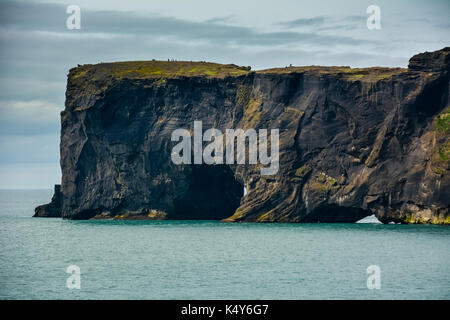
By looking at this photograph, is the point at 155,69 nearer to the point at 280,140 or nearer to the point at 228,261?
the point at 280,140

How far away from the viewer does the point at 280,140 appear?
88.5 meters

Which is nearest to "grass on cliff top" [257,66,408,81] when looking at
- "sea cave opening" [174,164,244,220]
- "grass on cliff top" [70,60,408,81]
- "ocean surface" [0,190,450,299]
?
"grass on cliff top" [70,60,408,81]

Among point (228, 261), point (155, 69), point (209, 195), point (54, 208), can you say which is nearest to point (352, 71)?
point (209, 195)

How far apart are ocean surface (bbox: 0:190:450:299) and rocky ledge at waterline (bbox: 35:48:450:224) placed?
11.9 feet

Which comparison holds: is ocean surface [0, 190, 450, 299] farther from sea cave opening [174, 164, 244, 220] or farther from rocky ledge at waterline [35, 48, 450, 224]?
sea cave opening [174, 164, 244, 220]

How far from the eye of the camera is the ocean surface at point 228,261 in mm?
45531

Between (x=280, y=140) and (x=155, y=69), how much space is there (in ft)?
66.6

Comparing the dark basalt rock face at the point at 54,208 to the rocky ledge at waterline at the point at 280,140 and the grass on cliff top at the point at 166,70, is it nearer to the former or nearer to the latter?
the rocky ledge at waterline at the point at 280,140

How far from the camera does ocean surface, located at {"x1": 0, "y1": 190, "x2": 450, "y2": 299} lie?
4553 centimetres

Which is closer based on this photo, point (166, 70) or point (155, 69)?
point (166, 70)

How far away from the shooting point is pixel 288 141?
87.9 metres

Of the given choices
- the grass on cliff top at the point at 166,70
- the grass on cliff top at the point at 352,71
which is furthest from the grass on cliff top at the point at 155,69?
the grass on cliff top at the point at 352,71

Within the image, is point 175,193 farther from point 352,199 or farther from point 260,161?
point 352,199
